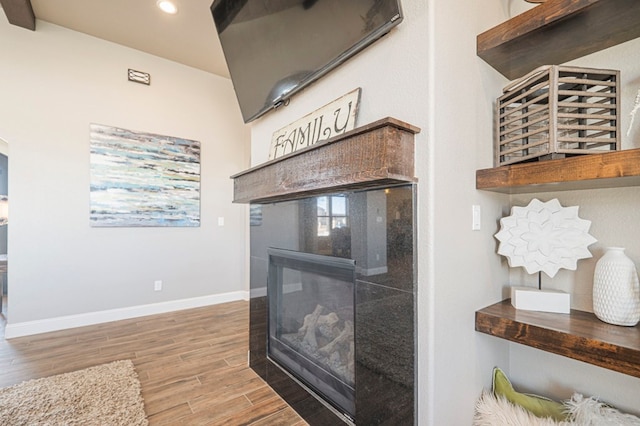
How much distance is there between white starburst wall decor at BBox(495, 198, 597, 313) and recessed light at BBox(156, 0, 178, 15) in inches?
123

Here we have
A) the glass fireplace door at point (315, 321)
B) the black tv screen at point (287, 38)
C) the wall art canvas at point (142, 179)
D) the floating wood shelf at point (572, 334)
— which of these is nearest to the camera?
the floating wood shelf at point (572, 334)

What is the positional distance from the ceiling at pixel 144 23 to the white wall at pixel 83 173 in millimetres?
170

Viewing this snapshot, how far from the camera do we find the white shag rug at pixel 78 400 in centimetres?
160

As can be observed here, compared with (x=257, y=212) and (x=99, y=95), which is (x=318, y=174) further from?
(x=99, y=95)

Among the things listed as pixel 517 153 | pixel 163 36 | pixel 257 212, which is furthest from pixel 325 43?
pixel 163 36

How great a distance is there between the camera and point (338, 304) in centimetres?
156

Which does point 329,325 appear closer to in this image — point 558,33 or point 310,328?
point 310,328

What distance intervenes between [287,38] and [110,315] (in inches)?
131

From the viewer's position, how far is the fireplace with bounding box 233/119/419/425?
3.67ft

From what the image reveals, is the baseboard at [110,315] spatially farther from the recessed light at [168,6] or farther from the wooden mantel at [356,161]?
the recessed light at [168,6]

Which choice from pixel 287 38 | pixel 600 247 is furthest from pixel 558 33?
pixel 287 38

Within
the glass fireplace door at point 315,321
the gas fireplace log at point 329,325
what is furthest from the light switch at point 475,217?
the gas fireplace log at point 329,325

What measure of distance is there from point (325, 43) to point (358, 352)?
1.44m

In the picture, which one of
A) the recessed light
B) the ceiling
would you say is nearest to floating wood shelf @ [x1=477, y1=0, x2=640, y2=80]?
the ceiling
